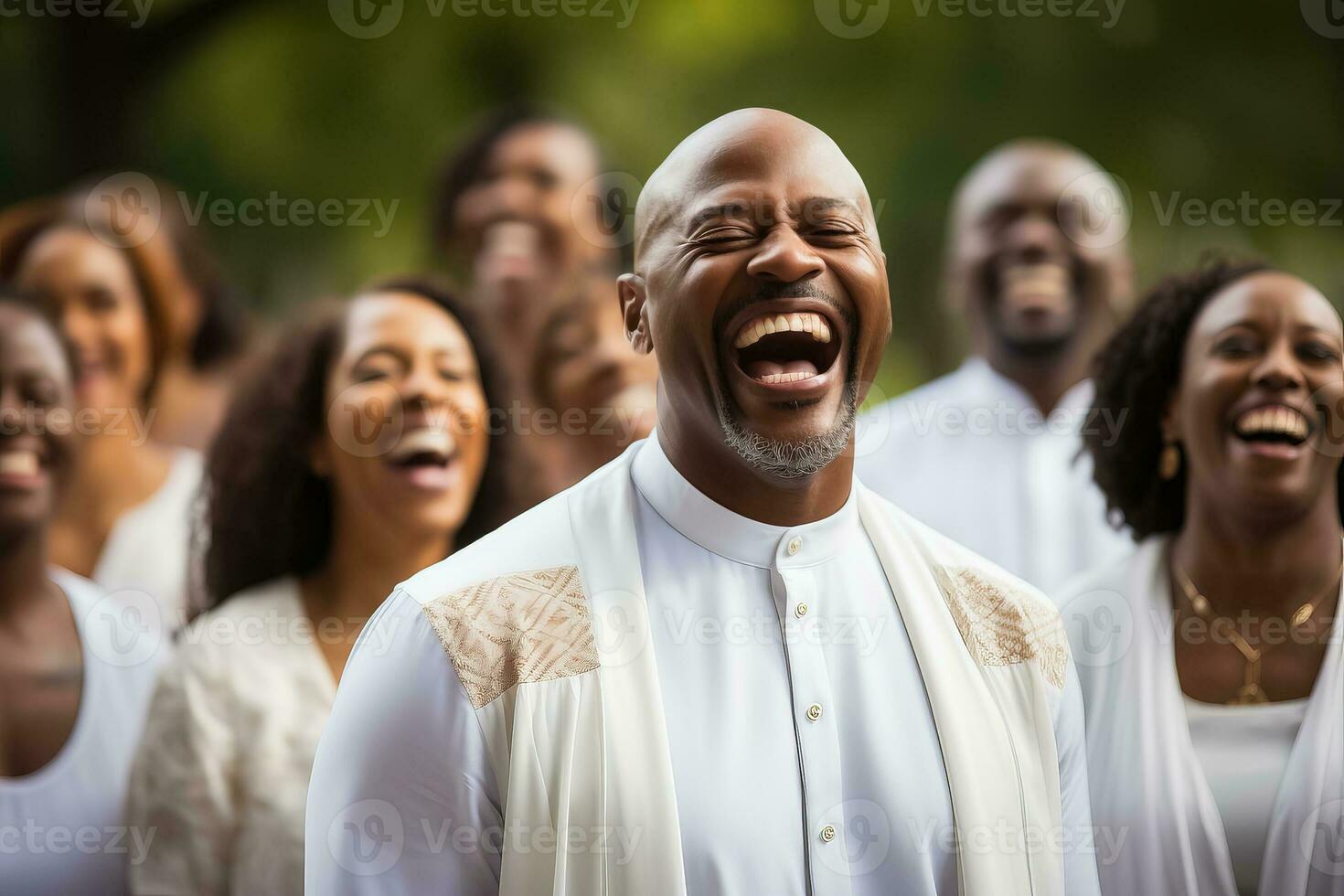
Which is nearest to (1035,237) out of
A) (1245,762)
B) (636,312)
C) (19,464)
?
(1245,762)

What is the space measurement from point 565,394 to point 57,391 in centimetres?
159

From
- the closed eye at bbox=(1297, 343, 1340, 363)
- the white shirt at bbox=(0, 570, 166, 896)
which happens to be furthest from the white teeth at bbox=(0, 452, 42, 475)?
the closed eye at bbox=(1297, 343, 1340, 363)

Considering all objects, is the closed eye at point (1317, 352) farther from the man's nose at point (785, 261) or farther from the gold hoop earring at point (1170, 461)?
the man's nose at point (785, 261)

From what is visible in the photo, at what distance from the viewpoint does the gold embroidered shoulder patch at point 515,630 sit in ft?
6.75

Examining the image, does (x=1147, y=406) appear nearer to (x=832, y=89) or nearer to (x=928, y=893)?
(x=928, y=893)

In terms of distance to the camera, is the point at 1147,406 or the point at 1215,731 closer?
the point at 1215,731

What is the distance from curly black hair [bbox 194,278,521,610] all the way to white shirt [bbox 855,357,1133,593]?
1.27 meters

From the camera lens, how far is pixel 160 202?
5.52m

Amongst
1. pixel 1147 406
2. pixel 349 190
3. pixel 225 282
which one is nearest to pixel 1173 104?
pixel 1147 406

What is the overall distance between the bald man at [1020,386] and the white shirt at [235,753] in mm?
1941

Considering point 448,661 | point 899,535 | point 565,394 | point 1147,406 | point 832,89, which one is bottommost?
point 448,661

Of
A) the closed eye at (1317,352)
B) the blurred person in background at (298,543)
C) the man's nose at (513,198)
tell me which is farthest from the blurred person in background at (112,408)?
the closed eye at (1317,352)

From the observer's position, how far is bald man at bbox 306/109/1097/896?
2.03 meters

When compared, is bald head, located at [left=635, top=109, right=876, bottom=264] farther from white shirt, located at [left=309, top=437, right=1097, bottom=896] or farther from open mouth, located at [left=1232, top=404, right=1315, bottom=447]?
open mouth, located at [left=1232, top=404, right=1315, bottom=447]
